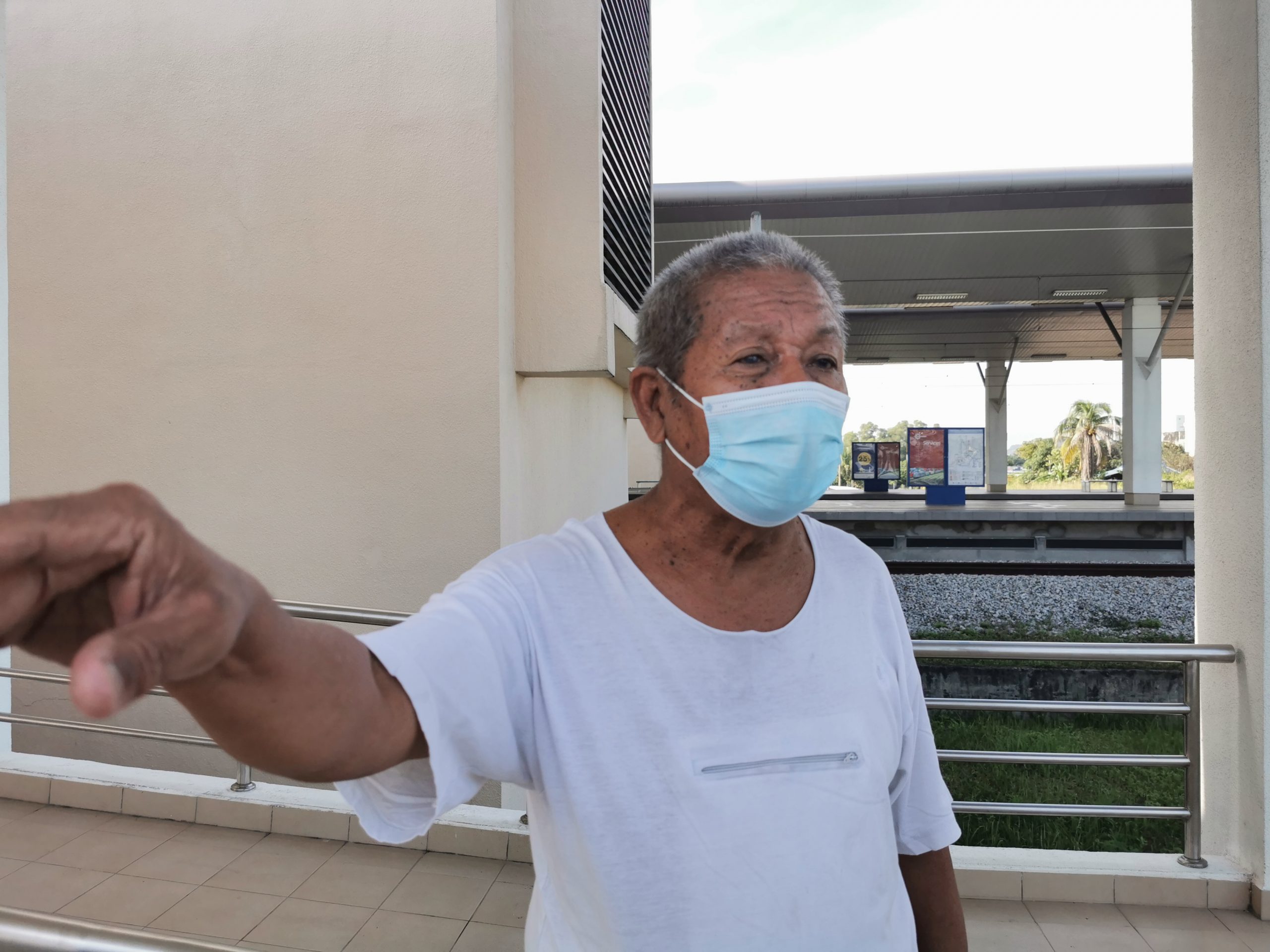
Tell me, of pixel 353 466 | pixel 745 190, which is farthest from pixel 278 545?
pixel 745 190

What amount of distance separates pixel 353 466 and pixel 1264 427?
4.13 m

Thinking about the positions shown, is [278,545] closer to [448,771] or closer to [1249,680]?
[448,771]

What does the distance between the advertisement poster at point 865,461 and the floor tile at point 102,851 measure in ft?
67.1

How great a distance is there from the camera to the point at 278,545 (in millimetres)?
4793

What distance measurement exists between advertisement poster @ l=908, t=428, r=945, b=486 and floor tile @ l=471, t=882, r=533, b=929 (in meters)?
17.1

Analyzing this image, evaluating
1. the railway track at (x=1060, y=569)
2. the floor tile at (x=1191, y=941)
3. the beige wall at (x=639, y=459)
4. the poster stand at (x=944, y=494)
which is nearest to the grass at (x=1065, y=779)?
the floor tile at (x=1191, y=941)

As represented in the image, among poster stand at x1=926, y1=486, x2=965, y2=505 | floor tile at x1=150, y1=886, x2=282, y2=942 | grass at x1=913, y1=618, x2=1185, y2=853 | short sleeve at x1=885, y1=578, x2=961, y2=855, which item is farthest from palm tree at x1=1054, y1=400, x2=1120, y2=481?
short sleeve at x1=885, y1=578, x2=961, y2=855

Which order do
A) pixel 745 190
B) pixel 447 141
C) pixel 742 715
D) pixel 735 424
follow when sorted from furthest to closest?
pixel 745 190
pixel 447 141
pixel 735 424
pixel 742 715

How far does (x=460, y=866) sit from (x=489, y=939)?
604 millimetres

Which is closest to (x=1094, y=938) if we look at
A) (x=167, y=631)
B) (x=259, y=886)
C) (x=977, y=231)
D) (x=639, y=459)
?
(x=259, y=886)

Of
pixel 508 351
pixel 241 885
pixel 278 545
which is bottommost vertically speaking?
pixel 241 885

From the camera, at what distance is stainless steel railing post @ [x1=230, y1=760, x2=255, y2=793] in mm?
4090

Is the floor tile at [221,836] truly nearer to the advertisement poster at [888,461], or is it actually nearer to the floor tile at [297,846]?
the floor tile at [297,846]

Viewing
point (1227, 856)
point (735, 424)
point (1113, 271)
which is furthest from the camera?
point (1113, 271)
